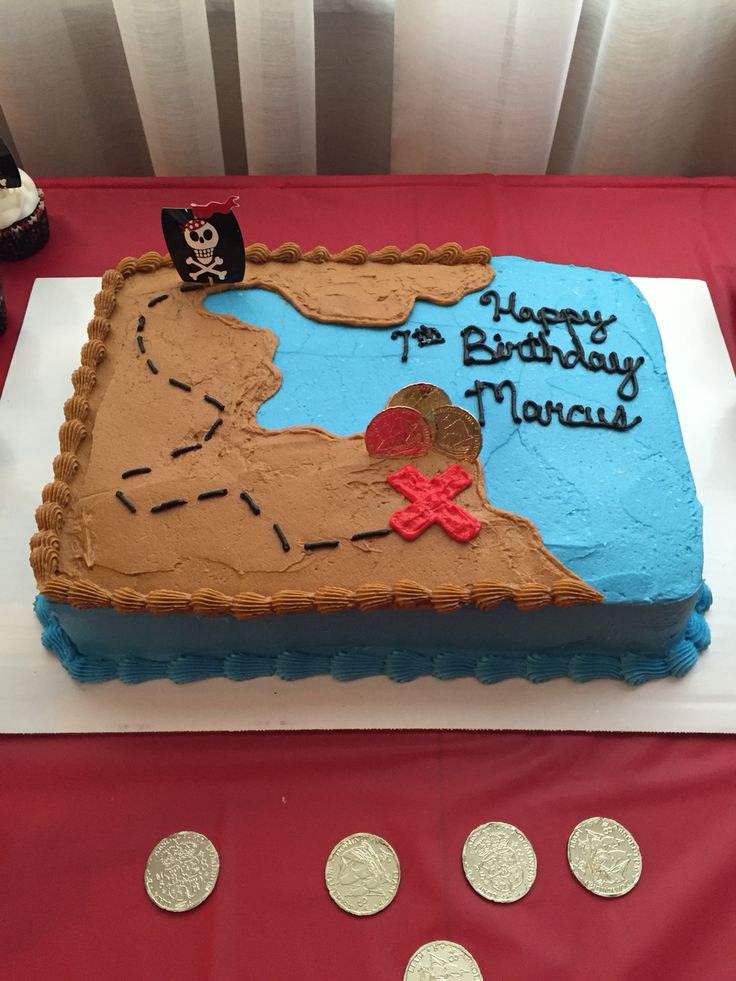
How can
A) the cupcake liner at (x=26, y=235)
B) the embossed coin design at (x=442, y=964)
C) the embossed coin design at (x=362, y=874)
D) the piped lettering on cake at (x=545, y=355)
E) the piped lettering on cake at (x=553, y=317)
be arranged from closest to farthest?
the embossed coin design at (x=442, y=964) < the embossed coin design at (x=362, y=874) < the piped lettering on cake at (x=545, y=355) < the piped lettering on cake at (x=553, y=317) < the cupcake liner at (x=26, y=235)

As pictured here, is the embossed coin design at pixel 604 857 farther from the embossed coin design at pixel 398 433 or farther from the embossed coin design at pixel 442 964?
the embossed coin design at pixel 398 433

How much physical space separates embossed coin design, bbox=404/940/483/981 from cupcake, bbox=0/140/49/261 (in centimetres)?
299

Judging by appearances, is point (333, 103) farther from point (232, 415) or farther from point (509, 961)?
point (509, 961)

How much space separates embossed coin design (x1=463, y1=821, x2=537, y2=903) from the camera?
2268mm

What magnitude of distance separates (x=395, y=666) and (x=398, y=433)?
661 mm

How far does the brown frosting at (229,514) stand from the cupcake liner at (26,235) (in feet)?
3.35

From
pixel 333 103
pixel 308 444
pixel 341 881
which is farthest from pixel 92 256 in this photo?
pixel 341 881

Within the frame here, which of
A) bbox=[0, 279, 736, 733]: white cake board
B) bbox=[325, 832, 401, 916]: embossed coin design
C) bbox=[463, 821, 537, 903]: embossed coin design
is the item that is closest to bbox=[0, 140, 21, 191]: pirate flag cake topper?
bbox=[0, 279, 736, 733]: white cake board

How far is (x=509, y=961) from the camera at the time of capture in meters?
2.18

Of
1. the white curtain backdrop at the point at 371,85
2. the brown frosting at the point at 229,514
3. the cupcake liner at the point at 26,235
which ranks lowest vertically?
the brown frosting at the point at 229,514

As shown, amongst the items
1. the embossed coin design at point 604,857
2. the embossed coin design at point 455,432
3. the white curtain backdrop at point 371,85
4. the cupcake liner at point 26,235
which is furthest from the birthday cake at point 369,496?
the white curtain backdrop at point 371,85

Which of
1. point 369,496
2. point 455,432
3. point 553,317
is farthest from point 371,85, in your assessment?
point 369,496

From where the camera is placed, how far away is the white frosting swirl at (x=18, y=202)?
3549 millimetres

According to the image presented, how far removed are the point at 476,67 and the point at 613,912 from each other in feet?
10.2
